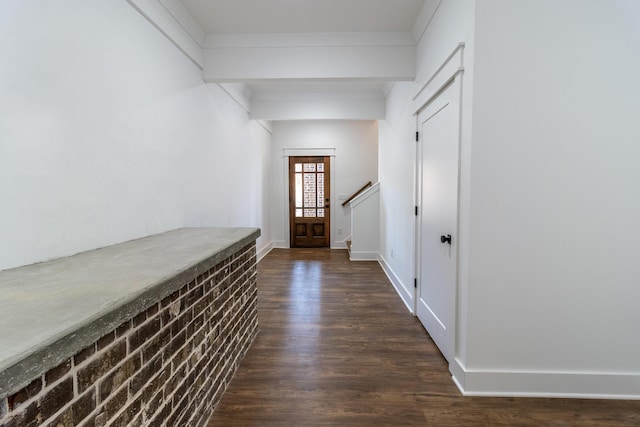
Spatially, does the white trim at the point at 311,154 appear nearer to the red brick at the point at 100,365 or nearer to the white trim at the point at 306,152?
the white trim at the point at 306,152

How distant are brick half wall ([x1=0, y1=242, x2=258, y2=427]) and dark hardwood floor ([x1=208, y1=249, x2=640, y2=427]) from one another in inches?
10.3

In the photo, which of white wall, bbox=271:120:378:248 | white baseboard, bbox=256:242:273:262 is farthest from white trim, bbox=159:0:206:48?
white wall, bbox=271:120:378:248

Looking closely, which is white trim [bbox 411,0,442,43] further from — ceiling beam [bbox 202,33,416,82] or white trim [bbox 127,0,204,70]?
white trim [bbox 127,0,204,70]

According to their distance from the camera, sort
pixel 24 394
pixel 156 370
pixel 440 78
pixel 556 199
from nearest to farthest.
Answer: pixel 24 394 → pixel 156 370 → pixel 556 199 → pixel 440 78

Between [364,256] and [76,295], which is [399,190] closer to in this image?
[364,256]

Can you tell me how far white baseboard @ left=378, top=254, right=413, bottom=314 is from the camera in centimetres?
321

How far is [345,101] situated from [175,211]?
11.0ft

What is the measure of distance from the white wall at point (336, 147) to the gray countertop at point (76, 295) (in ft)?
16.8

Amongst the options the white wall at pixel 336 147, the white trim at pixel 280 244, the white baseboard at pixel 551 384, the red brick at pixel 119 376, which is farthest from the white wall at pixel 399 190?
the red brick at pixel 119 376

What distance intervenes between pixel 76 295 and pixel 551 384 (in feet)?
8.11

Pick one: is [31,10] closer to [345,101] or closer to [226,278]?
[226,278]

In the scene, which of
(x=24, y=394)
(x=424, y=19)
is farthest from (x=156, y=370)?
(x=424, y=19)

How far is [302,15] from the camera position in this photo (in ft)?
8.83

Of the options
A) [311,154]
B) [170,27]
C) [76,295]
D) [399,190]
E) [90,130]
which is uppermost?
[170,27]
